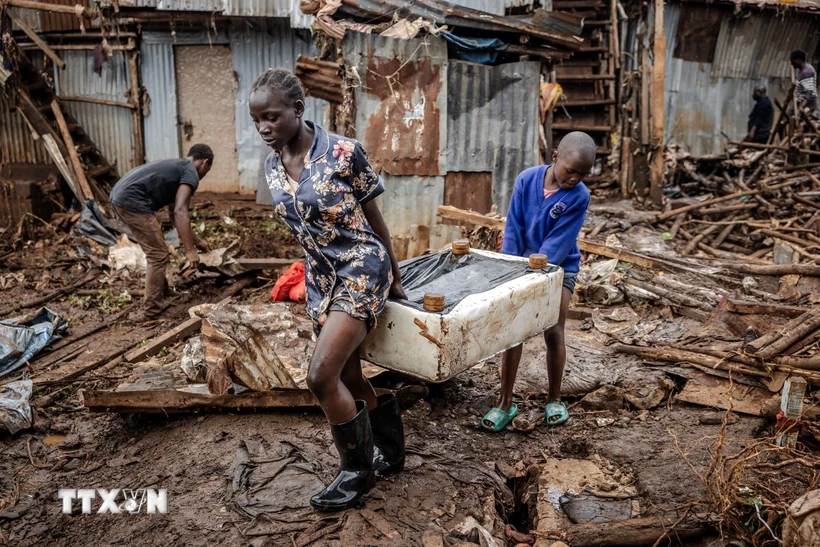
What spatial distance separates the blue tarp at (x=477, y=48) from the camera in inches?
302

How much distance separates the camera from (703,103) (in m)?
14.8

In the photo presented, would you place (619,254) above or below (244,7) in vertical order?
below

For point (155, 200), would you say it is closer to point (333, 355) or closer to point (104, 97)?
point (333, 355)

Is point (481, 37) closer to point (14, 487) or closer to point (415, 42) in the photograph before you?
point (415, 42)

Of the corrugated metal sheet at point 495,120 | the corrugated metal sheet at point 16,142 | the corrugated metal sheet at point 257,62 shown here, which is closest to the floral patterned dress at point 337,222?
the corrugated metal sheet at point 495,120

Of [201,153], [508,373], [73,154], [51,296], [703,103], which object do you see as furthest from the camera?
[703,103]

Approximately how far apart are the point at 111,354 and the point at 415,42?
4.69 metres

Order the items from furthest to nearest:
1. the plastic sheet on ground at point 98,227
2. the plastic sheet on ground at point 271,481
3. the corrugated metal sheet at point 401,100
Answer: the plastic sheet on ground at point 98,227 < the corrugated metal sheet at point 401,100 < the plastic sheet on ground at point 271,481

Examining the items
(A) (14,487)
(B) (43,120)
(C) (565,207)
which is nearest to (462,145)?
(C) (565,207)

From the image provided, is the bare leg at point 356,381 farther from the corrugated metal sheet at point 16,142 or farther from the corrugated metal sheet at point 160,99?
the corrugated metal sheet at point 16,142

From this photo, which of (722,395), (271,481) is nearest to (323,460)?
(271,481)

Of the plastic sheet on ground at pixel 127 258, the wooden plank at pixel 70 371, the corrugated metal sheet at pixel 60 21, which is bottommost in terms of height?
the wooden plank at pixel 70 371

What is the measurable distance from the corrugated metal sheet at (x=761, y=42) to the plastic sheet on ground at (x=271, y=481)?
14.1 meters

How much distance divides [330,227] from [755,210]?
8.94m
